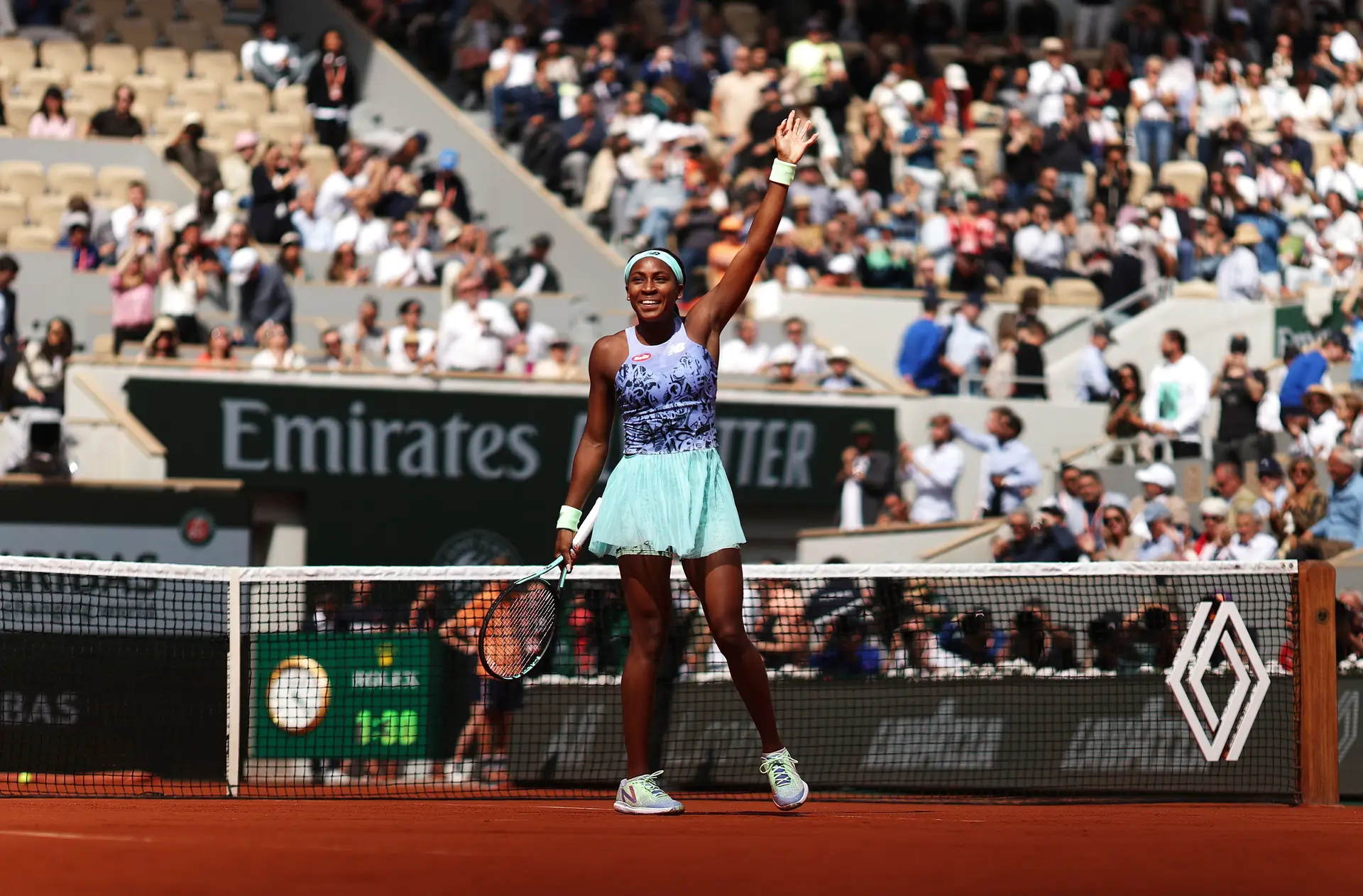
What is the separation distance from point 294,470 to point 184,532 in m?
1.05

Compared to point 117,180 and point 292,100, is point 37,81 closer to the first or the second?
point 117,180

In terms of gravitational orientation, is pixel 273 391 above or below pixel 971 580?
above

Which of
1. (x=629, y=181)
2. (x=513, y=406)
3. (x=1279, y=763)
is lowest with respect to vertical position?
(x=1279, y=763)

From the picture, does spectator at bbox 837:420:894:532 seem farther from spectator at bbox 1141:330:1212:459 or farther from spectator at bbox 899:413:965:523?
spectator at bbox 1141:330:1212:459

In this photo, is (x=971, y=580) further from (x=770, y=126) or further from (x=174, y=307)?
(x=770, y=126)

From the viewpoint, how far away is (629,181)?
73.9 ft

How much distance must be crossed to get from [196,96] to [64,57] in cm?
149

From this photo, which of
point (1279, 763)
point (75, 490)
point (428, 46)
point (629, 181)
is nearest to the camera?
point (1279, 763)

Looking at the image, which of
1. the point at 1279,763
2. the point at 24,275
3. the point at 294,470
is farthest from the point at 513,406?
the point at 1279,763

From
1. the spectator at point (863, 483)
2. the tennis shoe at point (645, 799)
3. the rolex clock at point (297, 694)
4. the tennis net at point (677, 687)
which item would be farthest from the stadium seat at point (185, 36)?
the tennis shoe at point (645, 799)

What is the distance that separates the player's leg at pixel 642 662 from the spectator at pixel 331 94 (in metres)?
14.8

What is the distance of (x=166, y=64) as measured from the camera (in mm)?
23609

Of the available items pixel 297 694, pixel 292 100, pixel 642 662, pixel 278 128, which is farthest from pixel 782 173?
pixel 292 100

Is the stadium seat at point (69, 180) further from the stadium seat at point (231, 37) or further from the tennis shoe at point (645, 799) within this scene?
the tennis shoe at point (645, 799)
